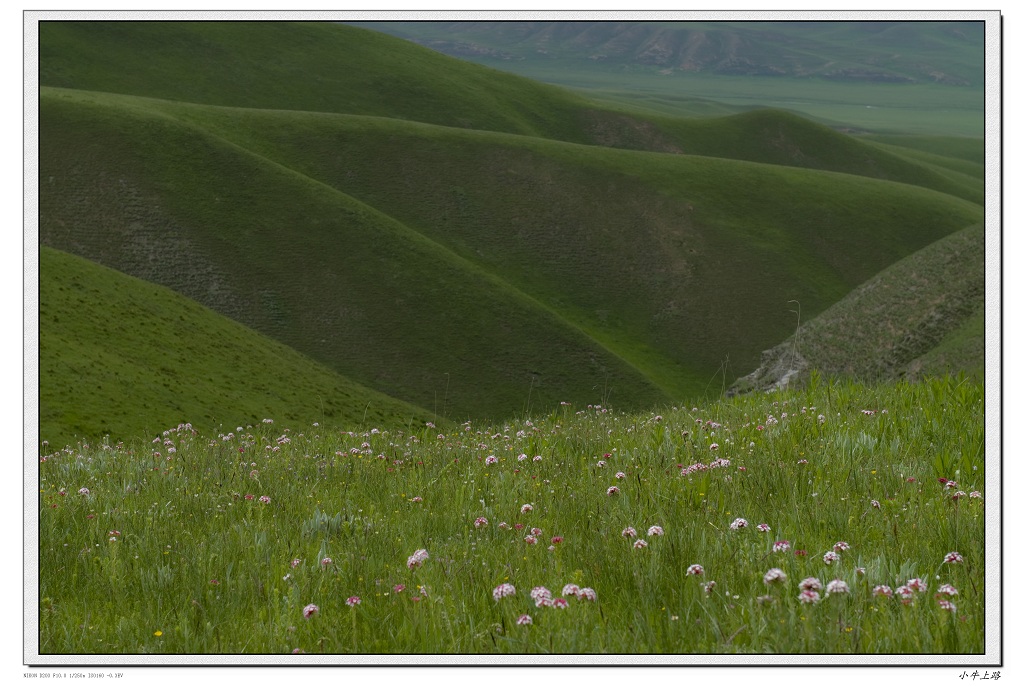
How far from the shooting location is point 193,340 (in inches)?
1876

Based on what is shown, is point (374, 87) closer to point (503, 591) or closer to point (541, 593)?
point (503, 591)

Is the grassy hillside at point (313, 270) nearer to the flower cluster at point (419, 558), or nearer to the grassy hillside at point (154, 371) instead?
the grassy hillside at point (154, 371)

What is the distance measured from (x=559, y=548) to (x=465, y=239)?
88.7 metres

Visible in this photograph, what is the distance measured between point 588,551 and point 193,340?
46481 millimetres

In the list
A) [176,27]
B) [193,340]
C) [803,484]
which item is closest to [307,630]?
[803,484]

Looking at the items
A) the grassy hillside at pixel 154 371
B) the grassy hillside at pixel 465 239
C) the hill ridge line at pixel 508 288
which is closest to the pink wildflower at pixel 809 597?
the grassy hillside at pixel 154 371

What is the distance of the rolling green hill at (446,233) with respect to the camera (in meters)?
70.9

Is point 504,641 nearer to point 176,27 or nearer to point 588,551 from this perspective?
point 588,551

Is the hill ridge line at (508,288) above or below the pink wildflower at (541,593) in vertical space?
above

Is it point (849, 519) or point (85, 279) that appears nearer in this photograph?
point (849, 519)

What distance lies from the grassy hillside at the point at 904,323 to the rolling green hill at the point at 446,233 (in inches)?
651

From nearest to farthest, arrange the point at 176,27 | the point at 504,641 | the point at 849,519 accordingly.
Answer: the point at 504,641
the point at 849,519
the point at 176,27

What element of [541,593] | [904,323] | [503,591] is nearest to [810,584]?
[541,593]

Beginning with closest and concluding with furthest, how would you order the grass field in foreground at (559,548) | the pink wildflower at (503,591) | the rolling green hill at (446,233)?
the grass field in foreground at (559,548), the pink wildflower at (503,591), the rolling green hill at (446,233)
